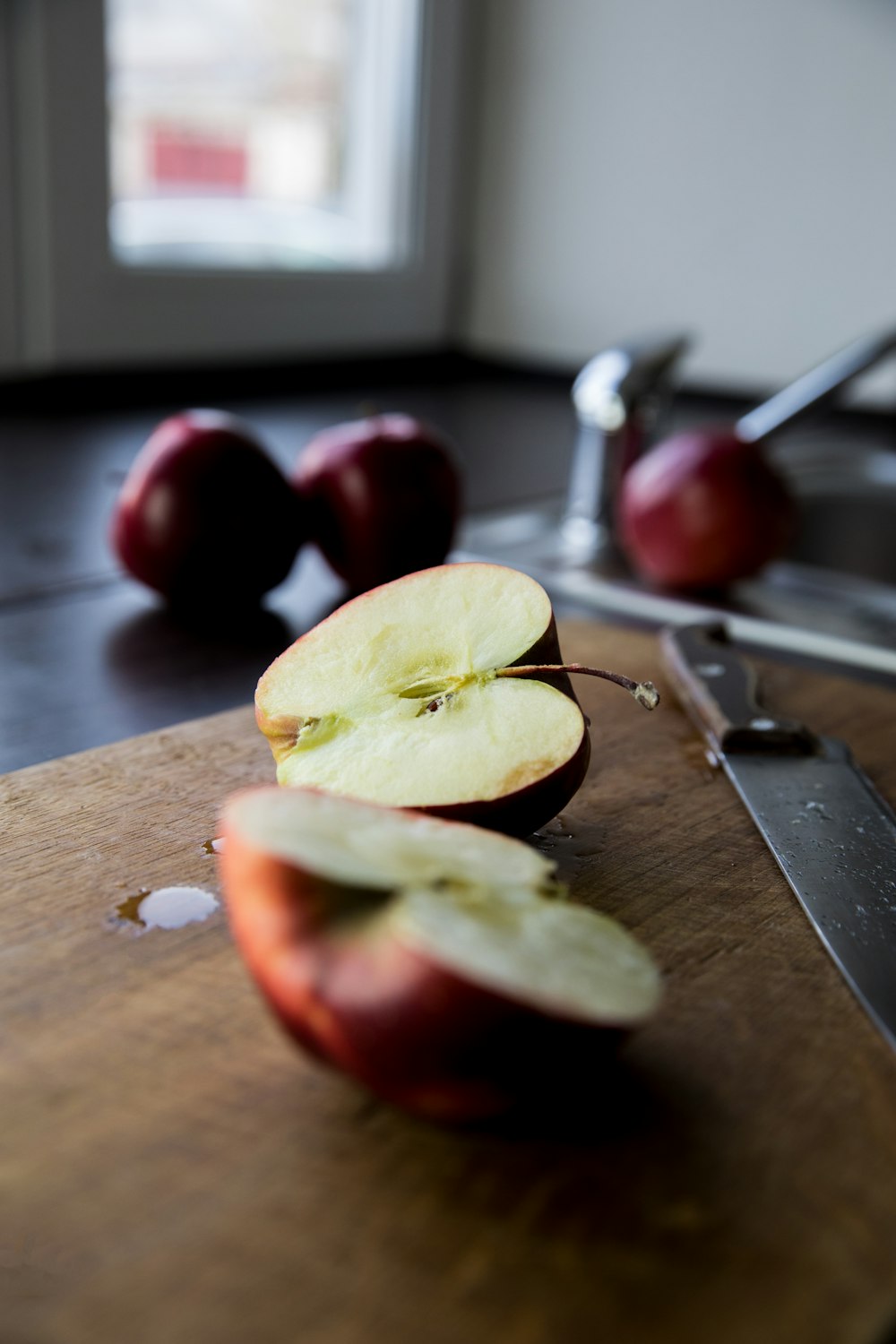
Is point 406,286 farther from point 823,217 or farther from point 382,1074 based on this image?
point 382,1074

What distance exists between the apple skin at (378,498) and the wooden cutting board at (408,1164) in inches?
18.1

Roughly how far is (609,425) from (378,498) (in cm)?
39

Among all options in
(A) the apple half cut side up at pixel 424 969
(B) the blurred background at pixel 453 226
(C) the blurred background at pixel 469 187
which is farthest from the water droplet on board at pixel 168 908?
(C) the blurred background at pixel 469 187

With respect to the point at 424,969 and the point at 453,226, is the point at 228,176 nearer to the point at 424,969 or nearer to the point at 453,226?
the point at 453,226

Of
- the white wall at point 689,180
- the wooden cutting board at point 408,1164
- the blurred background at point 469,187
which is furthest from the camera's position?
the white wall at point 689,180

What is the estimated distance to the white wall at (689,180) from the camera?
7.14ft

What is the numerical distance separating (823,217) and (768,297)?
6.2 inches

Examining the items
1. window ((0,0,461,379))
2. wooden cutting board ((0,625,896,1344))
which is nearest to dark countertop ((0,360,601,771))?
window ((0,0,461,379))

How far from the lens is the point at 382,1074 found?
39cm

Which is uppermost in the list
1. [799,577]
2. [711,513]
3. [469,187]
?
[469,187]

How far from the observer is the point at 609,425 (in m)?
1.31

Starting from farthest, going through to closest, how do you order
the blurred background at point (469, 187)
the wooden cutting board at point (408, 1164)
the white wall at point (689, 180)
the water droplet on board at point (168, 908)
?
the white wall at point (689, 180) < the blurred background at point (469, 187) < the water droplet on board at point (168, 908) < the wooden cutting board at point (408, 1164)

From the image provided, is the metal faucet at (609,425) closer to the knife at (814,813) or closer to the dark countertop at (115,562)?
the dark countertop at (115,562)

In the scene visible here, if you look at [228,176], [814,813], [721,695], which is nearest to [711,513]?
[721,695]
